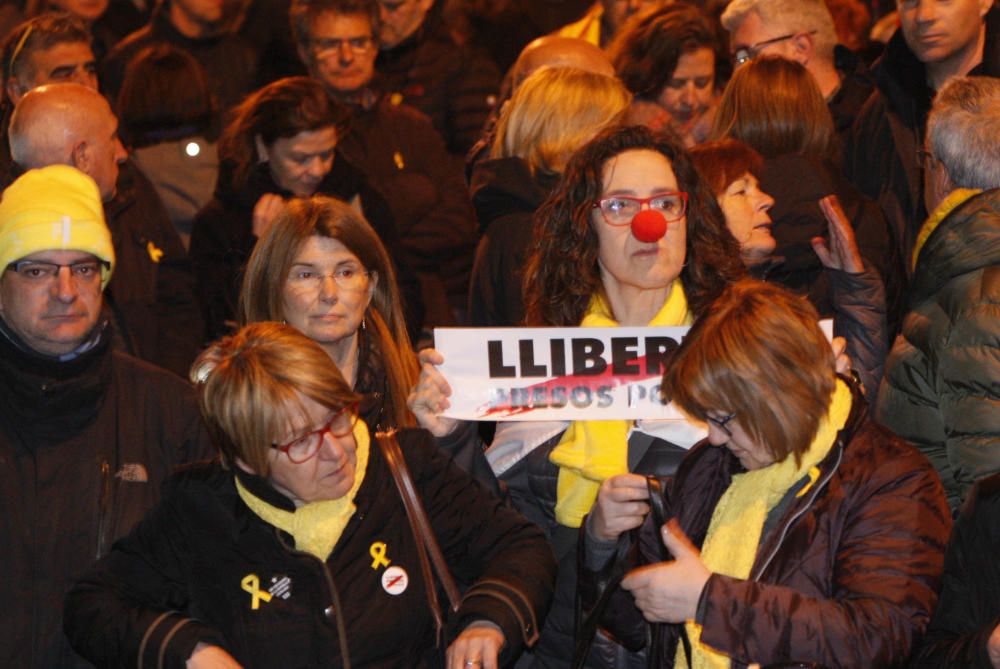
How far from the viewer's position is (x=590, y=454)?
451cm

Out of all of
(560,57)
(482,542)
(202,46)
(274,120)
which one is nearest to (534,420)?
(482,542)

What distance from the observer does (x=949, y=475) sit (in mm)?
4348

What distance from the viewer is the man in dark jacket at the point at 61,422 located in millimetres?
4375

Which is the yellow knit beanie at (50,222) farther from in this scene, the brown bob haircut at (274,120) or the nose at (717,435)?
the nose at (717,435)

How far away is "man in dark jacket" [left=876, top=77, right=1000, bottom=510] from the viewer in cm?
416

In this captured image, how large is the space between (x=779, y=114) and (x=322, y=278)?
185cm

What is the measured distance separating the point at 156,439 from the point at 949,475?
2187mm

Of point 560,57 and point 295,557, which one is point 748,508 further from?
point 560,57

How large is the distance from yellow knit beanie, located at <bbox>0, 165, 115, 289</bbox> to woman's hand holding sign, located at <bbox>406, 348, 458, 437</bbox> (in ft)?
3.28

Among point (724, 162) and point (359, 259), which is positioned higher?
point (724, 162)

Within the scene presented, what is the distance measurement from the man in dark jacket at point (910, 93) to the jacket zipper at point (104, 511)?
3349 mm

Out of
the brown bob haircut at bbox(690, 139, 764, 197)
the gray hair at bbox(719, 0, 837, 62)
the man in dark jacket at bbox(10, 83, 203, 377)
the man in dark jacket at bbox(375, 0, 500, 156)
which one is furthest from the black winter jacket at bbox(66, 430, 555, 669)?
the man in dark jacket at bbox(375, 0, 500, 156)

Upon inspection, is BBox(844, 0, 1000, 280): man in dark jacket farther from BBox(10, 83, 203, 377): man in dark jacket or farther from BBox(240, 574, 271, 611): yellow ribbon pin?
BBox(240, 574, 271, 611): yellow ribbon pin

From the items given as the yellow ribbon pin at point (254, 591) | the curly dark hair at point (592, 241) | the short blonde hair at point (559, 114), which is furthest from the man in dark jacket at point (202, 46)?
the yellow ribbon pin at point (254, 591)
